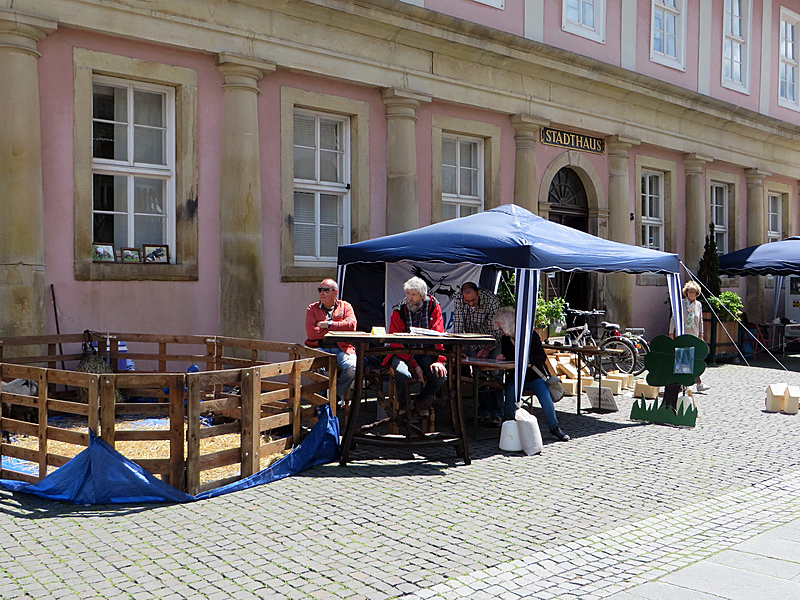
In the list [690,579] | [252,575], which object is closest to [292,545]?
[252,575]

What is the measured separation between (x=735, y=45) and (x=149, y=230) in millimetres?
15941

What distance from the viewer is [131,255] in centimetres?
1024

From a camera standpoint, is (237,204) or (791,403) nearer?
(791,403)

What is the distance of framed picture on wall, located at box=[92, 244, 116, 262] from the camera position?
994cm

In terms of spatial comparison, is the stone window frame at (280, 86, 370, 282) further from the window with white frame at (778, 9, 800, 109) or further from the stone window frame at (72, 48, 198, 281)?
the window with white frame at (778, 9, 800, 109)

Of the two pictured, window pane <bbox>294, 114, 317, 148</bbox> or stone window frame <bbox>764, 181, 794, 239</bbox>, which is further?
stone window frame <bbox>764, 181, 794, 239</bbox>

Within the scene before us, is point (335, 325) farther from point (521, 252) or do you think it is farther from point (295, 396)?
point (521, 252)

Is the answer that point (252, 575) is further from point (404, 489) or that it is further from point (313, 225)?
point (313, 225)

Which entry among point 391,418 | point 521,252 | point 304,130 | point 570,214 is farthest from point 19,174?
point 570,214

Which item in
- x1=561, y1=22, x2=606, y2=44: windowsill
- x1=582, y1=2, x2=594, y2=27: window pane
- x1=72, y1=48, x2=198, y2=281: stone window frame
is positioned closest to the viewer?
x1=72, y1=48, x2=198, y2=281: stone window frame

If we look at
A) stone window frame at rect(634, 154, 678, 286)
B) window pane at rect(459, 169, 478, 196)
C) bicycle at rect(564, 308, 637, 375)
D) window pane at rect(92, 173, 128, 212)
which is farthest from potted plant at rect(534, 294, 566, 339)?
window pane at rect(92, 173, 128, 212)

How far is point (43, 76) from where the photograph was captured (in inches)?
369

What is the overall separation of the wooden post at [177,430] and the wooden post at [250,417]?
511mm

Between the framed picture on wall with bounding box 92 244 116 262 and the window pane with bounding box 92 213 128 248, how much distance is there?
67 mm
